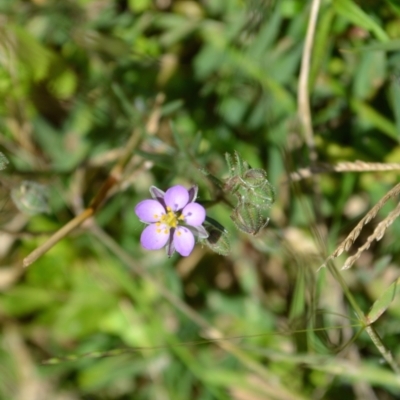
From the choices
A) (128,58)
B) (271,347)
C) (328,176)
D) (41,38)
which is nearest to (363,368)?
(271,347)

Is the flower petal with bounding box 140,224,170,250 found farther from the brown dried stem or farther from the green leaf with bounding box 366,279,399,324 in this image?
the green leaf with bounding box 366,279,399,324

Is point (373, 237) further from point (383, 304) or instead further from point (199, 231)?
point (199, 231)

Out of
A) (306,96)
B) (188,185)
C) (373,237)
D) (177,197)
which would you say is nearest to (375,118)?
(306,96)

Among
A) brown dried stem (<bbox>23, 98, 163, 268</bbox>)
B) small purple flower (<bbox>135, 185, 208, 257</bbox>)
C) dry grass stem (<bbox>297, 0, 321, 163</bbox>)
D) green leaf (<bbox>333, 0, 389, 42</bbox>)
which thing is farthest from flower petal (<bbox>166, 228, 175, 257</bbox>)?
green leaf (<bbox>333, 0, 389, 42</bbox>)

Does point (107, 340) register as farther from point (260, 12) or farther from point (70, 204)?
point (260, 12)

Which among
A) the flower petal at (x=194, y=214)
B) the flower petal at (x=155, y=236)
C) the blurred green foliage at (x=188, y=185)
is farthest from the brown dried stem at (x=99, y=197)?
the flower petal at (x=194, y=214)

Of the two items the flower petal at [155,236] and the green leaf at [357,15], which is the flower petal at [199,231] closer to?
the flower petal at [155,236]
